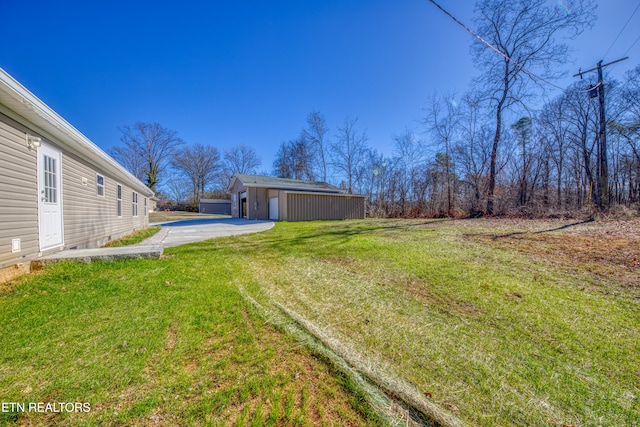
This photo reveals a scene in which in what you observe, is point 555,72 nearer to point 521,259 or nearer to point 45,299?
point 521,259

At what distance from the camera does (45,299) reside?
295 centimetres

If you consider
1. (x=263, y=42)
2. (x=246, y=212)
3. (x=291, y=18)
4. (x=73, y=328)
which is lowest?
(x=73, y=328)

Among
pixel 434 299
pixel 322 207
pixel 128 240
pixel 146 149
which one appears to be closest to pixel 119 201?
pixel 128 240

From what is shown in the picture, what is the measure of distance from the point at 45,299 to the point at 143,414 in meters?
2.93

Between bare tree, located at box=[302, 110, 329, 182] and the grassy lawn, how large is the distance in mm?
22079

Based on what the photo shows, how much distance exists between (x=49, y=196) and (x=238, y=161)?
33046 millimetres

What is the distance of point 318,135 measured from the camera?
2544cm

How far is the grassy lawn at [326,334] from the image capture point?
1.46m

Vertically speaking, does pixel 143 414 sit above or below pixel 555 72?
below

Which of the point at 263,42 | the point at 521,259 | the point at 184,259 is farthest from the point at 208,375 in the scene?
the point at 263,42

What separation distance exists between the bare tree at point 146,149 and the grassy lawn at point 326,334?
31641mm

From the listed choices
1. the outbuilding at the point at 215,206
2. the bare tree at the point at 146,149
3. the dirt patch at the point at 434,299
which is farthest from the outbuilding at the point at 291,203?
the bare tree at the point at 146,149

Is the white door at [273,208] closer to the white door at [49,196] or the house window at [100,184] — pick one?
the house window at [100,184]

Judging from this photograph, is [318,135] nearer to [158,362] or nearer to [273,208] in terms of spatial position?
[273,208]
